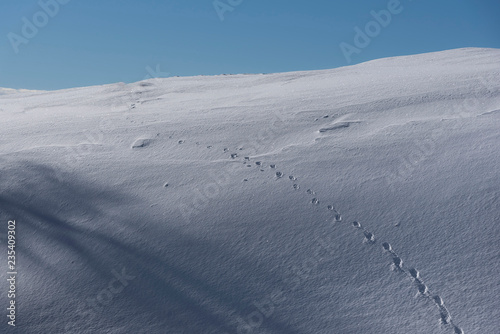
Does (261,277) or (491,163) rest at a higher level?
(261,277)

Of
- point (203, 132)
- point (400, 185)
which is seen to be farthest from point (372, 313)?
point (203, 132)

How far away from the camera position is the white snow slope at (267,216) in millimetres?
2926

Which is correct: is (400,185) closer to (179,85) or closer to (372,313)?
(372,313)

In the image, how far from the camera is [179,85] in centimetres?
880

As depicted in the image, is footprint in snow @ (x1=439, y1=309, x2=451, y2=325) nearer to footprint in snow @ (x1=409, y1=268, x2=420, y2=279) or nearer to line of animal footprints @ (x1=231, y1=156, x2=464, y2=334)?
line of animal footprints @ (x1=231, y1=156, x2=464, y2=334)

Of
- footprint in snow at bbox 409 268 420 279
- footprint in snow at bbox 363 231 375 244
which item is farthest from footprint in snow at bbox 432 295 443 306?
footprint in snow at bbox 363 231 375 244

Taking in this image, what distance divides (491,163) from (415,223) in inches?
47.8

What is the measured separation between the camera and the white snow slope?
115 inches

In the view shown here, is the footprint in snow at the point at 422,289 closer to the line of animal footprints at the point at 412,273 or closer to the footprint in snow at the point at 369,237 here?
the line of animal footprints at the point at 412,273

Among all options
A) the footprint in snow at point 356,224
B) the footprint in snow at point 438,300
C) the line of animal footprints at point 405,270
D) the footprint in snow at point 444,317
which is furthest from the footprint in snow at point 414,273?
the footprint in snow at point 356,224

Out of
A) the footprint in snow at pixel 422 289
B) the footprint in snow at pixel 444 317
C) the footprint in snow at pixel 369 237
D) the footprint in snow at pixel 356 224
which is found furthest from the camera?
the footprint in snow at pixel 356 224

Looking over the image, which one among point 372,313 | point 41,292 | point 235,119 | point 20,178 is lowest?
point 372,313

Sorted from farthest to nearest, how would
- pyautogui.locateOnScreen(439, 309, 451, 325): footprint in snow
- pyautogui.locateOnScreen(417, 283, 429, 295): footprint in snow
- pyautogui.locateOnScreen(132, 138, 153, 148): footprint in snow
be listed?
pyautogui.locateOnScreen(132, 138, 153, 148): footprint in snow
pyautogui.locateOnScreen(417, 283, 429, 295): footprint in snow
pyautogui.locateOnScreen(439, 309, 451, 325): footprint in snow

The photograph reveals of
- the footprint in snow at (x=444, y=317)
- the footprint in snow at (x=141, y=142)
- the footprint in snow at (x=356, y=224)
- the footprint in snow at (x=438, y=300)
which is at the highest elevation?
the footprint in snow at (x=141, y=142)
